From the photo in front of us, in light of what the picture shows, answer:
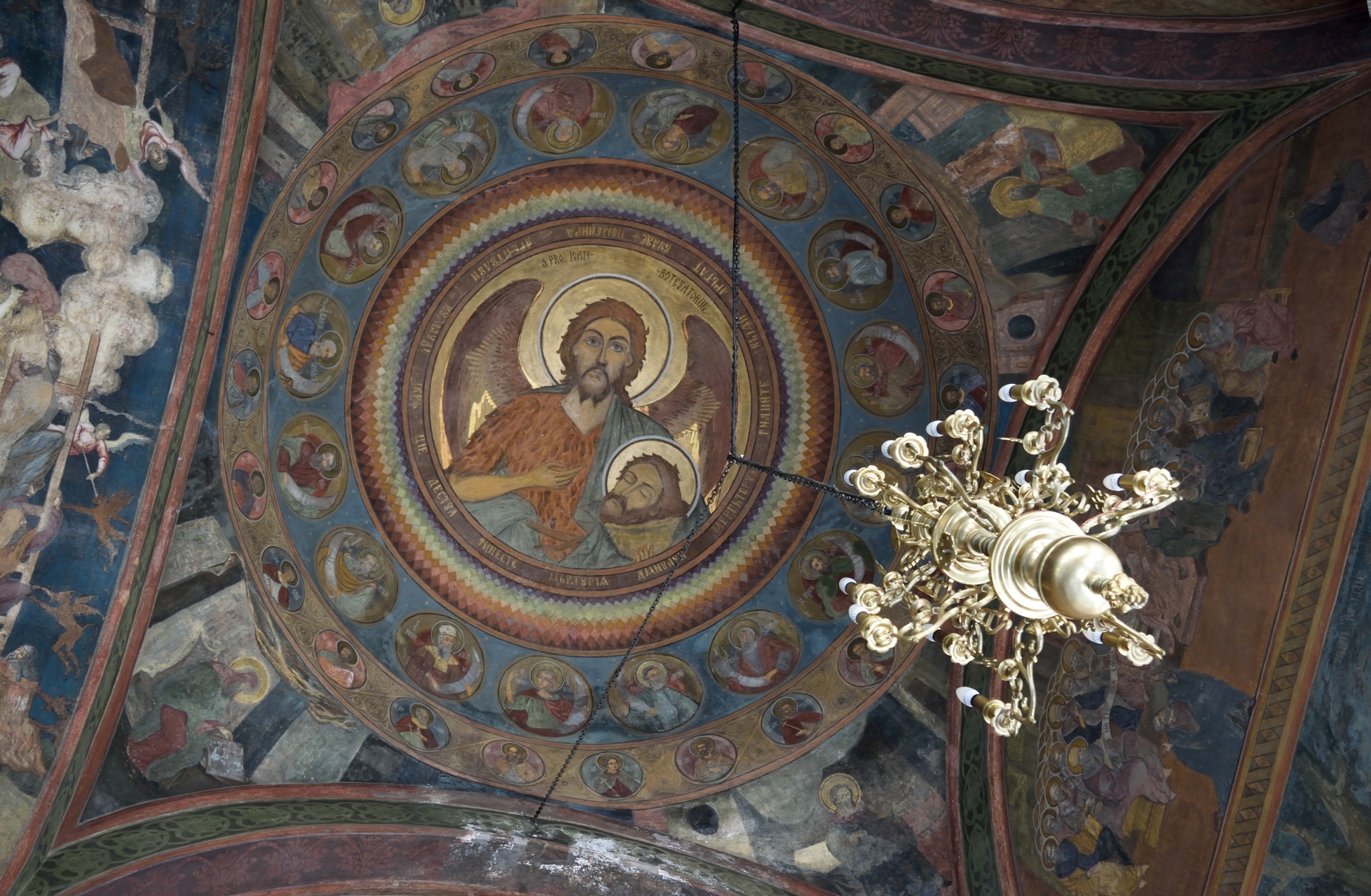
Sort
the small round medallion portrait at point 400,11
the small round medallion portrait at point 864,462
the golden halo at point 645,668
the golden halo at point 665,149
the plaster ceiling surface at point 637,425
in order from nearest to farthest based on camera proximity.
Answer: the plaster ceiling surface at point 637,425 < the small round medallion portrait at point 400,11 < the golden halo at point 665,149 < the small round medallion portrait at point 864,462 < the golden halo at point 645,668

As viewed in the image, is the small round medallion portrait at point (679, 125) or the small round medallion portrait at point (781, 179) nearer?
the small round medallion portrait at point (679, 125)

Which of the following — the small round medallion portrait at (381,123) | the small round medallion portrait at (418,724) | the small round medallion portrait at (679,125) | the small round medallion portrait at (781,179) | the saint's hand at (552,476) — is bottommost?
the small round medallion portrait at (418,724)

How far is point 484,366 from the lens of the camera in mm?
11766

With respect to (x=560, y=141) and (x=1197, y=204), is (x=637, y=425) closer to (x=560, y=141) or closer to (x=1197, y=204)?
Answer: (x=560, y=141)

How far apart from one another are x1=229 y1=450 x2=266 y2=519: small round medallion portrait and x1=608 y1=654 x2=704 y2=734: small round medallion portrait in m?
4.05

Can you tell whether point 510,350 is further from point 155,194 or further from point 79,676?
point 79,676

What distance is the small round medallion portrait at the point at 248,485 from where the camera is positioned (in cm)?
987

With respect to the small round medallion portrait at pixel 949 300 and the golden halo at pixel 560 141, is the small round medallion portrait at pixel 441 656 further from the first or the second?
the small round medallion portrait at pixel 949 300

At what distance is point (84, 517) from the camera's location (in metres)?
8.68

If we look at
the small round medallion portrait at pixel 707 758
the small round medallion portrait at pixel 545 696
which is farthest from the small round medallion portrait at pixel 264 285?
the small round medallion portrait at pixel 707 758

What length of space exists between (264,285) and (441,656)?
4.19m

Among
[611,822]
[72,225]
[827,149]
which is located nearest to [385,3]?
[72,225]

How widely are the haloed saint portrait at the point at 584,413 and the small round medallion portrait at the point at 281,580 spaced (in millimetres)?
1699

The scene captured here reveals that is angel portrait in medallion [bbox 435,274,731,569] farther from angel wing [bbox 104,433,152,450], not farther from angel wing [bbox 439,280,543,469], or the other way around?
angel wing [bbox 104,433,152,450]
